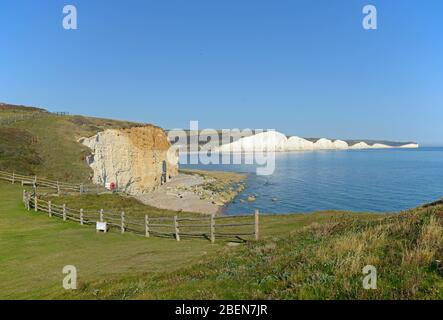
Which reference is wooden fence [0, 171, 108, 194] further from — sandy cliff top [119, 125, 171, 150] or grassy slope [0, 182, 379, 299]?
sandy cliff top [119, 125, 171, 150]

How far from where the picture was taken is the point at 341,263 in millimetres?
8164

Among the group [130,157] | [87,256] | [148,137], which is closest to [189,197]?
[130,157]

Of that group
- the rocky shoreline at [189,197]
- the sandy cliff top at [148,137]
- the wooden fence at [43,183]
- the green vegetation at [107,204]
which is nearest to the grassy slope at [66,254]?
the green vegetation at [107,204]

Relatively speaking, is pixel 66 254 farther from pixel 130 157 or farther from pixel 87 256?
pixel 130 157

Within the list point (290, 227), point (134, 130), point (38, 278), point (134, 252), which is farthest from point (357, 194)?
point (38, 278)

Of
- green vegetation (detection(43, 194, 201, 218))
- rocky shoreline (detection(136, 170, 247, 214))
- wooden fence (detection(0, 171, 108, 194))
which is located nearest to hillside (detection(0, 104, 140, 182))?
wooden fence (detection(0, 171, 108, 194))

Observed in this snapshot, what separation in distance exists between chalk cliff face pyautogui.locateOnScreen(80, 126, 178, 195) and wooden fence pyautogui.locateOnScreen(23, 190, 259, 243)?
80.0ft

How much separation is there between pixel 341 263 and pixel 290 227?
16790mm

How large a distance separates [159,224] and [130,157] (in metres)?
41.9

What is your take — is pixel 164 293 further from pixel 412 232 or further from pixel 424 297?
pixel 412 232

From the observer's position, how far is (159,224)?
23531mm

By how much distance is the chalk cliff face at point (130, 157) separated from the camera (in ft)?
186

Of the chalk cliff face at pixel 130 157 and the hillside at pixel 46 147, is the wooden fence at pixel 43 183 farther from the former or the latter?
the chalk cliff face at pixel 130 157

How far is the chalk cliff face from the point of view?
56812mm
